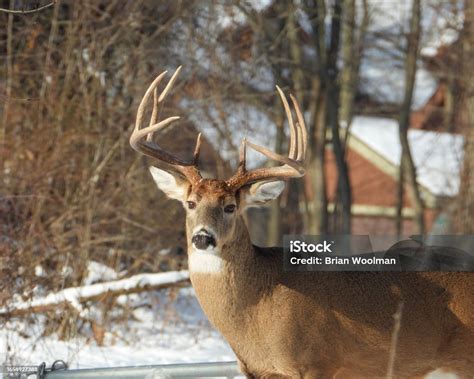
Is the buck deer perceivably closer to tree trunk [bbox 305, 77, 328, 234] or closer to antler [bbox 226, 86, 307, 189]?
antler [bbox 226, 86, 307, 189]

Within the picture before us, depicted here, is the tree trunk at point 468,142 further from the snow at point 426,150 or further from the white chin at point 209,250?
the white chin at point 209,250

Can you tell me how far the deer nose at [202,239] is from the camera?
6453mm

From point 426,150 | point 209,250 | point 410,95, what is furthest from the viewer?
point 426,150

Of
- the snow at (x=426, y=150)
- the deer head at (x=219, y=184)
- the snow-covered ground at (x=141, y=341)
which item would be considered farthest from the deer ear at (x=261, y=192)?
the snow at (x=426, y=150)

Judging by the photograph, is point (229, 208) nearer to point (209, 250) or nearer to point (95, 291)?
point (209, 250)

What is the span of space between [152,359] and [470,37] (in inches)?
529

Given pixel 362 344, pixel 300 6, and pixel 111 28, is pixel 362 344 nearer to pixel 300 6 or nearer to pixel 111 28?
pixel 111 28

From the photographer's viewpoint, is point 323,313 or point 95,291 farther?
point 95,291

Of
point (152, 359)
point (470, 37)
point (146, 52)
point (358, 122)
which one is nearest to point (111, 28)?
point (146, 52)

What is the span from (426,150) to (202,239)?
23.1 m

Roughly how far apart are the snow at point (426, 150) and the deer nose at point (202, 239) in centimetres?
1680

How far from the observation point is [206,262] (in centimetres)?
682

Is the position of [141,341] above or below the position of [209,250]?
below

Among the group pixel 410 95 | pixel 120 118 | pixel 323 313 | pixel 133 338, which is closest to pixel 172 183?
pixel 323 313
